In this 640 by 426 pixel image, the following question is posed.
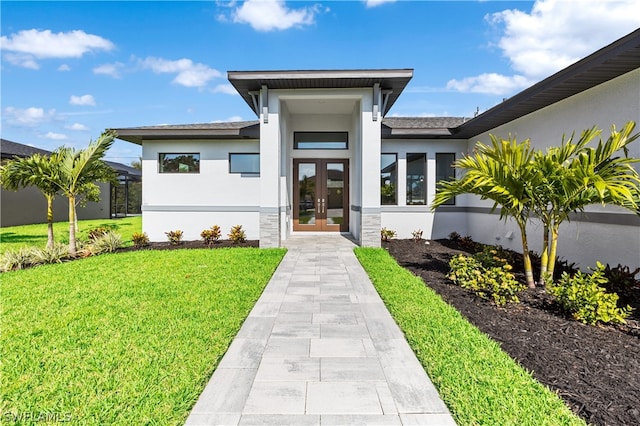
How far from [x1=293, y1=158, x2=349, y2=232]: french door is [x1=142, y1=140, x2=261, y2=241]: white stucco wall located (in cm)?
155

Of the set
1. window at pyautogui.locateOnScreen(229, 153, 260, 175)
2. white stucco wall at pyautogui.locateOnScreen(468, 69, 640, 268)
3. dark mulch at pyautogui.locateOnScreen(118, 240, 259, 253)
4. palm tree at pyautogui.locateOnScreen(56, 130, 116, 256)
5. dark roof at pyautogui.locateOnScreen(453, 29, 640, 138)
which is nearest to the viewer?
dark roof at pyautogui.locateOnScreen(453, 29, 640, 138)

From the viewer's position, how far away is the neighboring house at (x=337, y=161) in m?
7.21

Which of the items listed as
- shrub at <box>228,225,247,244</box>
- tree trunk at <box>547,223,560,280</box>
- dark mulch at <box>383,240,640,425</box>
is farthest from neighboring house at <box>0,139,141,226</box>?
tree trunk at <box>547,223,560,280</box>

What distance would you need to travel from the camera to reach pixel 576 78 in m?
5.73

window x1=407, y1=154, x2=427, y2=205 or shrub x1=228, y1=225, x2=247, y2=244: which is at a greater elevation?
window x1=407, y1=154, x2=427, y2=205

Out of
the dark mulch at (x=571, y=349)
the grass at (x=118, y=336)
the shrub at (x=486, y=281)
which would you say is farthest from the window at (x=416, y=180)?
the grass at (x=118, y=336)

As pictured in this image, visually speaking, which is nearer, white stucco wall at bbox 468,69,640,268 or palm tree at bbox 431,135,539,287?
palm tree at bbox 431,135,539,287

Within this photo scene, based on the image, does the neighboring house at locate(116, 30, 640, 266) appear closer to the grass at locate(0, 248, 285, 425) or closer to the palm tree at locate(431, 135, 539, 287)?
the palm tree at locate(431, 135, 539, 287)

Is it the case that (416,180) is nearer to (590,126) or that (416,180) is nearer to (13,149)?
(590,126)

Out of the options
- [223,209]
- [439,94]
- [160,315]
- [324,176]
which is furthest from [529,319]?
[439,94]

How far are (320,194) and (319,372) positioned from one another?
9387 mm

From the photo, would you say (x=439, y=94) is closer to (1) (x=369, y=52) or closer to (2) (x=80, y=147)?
(1) (x=369, y=52)

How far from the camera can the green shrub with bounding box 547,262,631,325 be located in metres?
3.74

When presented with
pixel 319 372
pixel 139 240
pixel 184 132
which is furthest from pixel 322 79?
pixel 139 240
